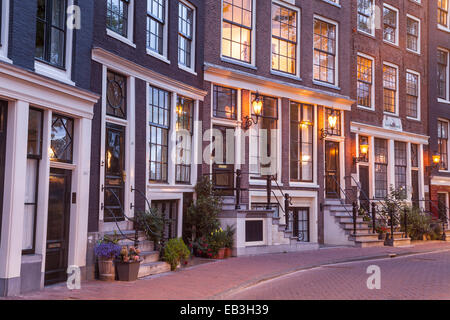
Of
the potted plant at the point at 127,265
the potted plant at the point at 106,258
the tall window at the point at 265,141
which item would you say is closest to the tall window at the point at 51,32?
the potted plant at the point at 106,258

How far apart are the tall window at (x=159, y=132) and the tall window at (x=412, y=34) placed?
15427mm

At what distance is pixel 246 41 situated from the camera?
18.6m

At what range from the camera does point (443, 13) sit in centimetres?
2783

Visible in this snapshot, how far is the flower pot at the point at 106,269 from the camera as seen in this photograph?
10.9 metres

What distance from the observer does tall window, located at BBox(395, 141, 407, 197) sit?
79.8 ft

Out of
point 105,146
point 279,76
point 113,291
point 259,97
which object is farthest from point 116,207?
point 279,76

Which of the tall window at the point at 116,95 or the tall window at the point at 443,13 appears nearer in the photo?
the tall window at the point at 116,95

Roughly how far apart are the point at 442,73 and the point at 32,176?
77.0 ft

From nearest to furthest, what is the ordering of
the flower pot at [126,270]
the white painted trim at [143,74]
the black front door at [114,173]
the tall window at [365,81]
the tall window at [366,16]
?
the flower pot at [126,270], the white painted trim at [143,74], the black front door at [114,173], the tall window at [365,81], the tall window at [366,16]

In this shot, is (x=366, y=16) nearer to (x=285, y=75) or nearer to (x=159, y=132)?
(x=285, y=75)

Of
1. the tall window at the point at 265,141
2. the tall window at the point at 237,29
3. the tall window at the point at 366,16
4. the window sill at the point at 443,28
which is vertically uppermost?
the window sill at the point at 443,28

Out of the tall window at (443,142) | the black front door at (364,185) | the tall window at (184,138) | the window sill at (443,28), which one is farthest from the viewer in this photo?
the window sill at (443,28)

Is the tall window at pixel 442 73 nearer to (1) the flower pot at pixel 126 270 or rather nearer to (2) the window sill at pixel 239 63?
(2) the window sill at pixel 239 63

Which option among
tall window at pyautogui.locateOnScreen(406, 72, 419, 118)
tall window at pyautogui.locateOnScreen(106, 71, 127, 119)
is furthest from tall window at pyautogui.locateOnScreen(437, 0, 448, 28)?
tall window at pyautogui.locateOnScreen(106, 71, 127, 119)
